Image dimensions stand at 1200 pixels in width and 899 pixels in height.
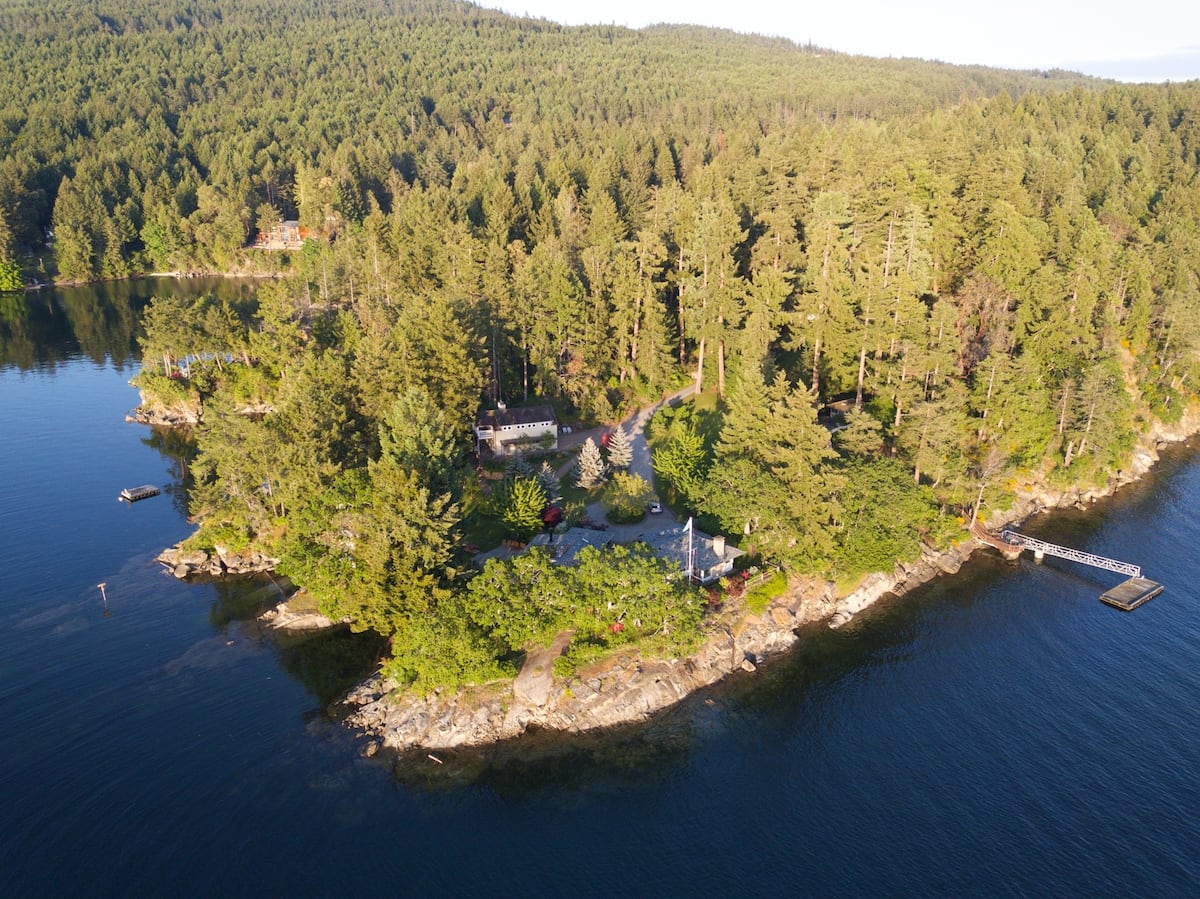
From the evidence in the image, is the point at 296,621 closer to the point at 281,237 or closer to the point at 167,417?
the point at 167,417

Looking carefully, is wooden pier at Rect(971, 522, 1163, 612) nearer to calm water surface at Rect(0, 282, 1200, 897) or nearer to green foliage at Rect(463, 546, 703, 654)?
calm water surface at Rect(0, 282, 1200, 897)

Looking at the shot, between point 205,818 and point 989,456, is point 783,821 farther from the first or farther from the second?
point 989,456

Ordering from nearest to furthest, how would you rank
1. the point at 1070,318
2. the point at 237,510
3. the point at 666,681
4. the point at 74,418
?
the point at 666,681
the point at 237,510
the point at 1070,318
the point at 74,418

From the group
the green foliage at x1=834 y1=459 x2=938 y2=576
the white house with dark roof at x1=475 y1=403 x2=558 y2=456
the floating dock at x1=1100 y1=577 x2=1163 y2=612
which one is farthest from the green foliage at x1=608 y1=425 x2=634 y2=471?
the floating dock at x1=1100 y1=577 x2=1163 y2=612

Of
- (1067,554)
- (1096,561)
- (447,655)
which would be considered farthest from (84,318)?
(1096,561)

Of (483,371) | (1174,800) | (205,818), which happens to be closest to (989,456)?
(1174,800)

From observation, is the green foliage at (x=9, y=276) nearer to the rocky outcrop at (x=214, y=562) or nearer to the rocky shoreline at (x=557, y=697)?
the rocky outcrop at (x=214, y=562)
